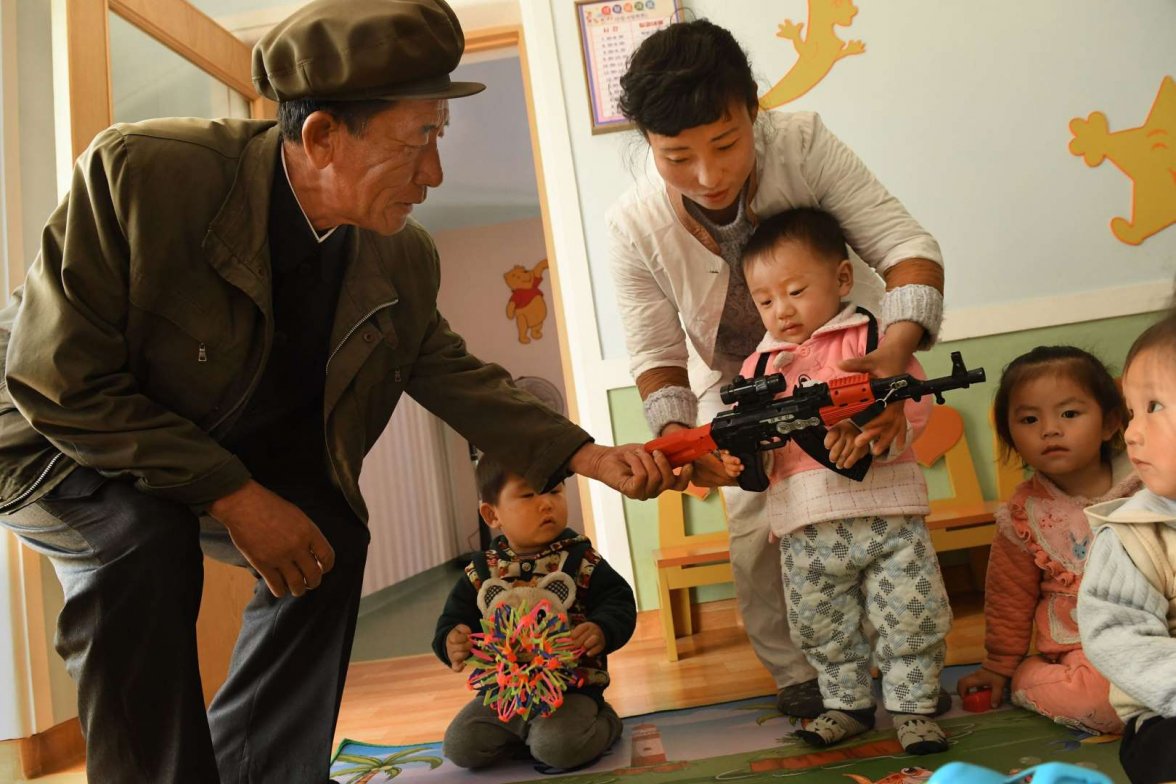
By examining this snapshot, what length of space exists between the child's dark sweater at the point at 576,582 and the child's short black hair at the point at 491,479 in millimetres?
120

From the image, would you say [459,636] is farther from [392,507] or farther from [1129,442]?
[392,507]

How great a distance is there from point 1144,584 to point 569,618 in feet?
3.54

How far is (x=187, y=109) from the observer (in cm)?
309

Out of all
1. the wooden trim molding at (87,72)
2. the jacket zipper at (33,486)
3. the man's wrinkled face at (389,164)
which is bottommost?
the jacket zipper at (33,486)

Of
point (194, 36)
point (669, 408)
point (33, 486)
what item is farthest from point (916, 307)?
point (194, 36)

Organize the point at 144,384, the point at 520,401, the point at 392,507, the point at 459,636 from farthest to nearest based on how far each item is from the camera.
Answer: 1. the point at 392,507
2. the point at 459,636
3. the point at 520,401
4. the point at 144,384

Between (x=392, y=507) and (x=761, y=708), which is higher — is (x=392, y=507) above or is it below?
above

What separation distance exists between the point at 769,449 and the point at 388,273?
0.74m

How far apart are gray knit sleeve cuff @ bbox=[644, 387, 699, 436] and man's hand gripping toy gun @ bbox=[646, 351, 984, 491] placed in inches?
6.7

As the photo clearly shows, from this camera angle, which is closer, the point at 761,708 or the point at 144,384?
the point at 144,384

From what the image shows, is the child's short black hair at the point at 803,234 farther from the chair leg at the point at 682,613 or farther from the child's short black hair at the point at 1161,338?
the chair leg at the point at 682,613

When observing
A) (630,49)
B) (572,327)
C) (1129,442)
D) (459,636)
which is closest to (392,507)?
(572,327)

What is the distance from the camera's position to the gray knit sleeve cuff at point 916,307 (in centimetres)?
165

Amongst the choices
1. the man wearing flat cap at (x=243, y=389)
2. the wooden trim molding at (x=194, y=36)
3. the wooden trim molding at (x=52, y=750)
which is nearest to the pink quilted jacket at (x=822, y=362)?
the man wearing flat cap at (x=243, y=389)
